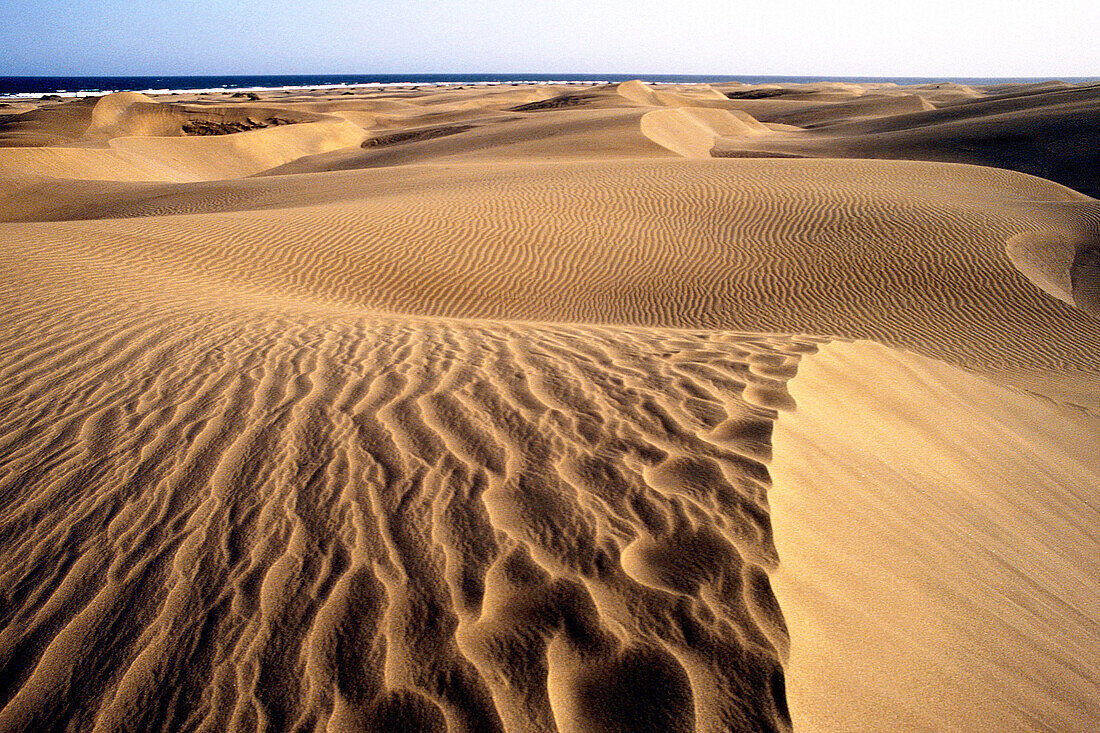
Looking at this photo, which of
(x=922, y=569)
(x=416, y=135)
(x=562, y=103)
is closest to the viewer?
(x=922, y=569)

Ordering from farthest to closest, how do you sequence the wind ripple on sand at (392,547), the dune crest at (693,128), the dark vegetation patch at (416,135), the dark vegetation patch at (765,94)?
the dark vegetation patch at (765,94)
the dark vegetation patch at (416,135)
the dune crest at (693,128)
the wind ripple on sand at (392,547)

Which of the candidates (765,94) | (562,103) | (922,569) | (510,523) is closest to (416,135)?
(562,103)

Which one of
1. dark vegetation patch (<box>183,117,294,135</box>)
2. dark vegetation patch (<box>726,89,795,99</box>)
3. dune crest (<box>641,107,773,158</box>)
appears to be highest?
dark vegetation patch (<box>183,117,294,135</box>)

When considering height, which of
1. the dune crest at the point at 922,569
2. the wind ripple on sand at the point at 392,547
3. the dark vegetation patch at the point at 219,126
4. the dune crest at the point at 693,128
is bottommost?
the dune crest at the point at 693,128

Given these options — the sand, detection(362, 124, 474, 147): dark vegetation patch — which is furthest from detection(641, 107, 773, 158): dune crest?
the sand

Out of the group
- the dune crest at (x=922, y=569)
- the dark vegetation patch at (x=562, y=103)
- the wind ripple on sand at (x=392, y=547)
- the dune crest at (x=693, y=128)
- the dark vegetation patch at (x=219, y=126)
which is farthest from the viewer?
the dark vegetation patch at (x=562, y=103)

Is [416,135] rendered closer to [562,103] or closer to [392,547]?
[562,103]

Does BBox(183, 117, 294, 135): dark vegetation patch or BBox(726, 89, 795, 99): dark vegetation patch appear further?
BBox(726, 89, 795, 99): dark vegetation patch

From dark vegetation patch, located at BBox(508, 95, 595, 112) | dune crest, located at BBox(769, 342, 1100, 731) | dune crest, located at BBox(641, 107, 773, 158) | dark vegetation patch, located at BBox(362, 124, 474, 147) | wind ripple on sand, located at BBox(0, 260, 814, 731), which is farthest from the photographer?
dark vegetation patch, located at BBox(508, 95, 595, 112)

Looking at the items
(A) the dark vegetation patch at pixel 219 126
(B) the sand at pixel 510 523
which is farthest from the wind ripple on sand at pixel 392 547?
(A) the dark vegetation patch at pixel 219 126

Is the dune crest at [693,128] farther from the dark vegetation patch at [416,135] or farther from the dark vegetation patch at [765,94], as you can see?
the dark vegetation patch at [765,94]

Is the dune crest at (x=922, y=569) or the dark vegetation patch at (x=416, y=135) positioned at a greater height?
the dune crest at (x=922, y=569)

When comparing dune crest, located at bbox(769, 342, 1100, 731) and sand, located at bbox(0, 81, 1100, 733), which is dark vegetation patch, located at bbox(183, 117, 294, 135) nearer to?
sand, located at bbox(0, 81, 1100, 733)

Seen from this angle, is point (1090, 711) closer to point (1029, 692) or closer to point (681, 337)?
point (1029, 692)
